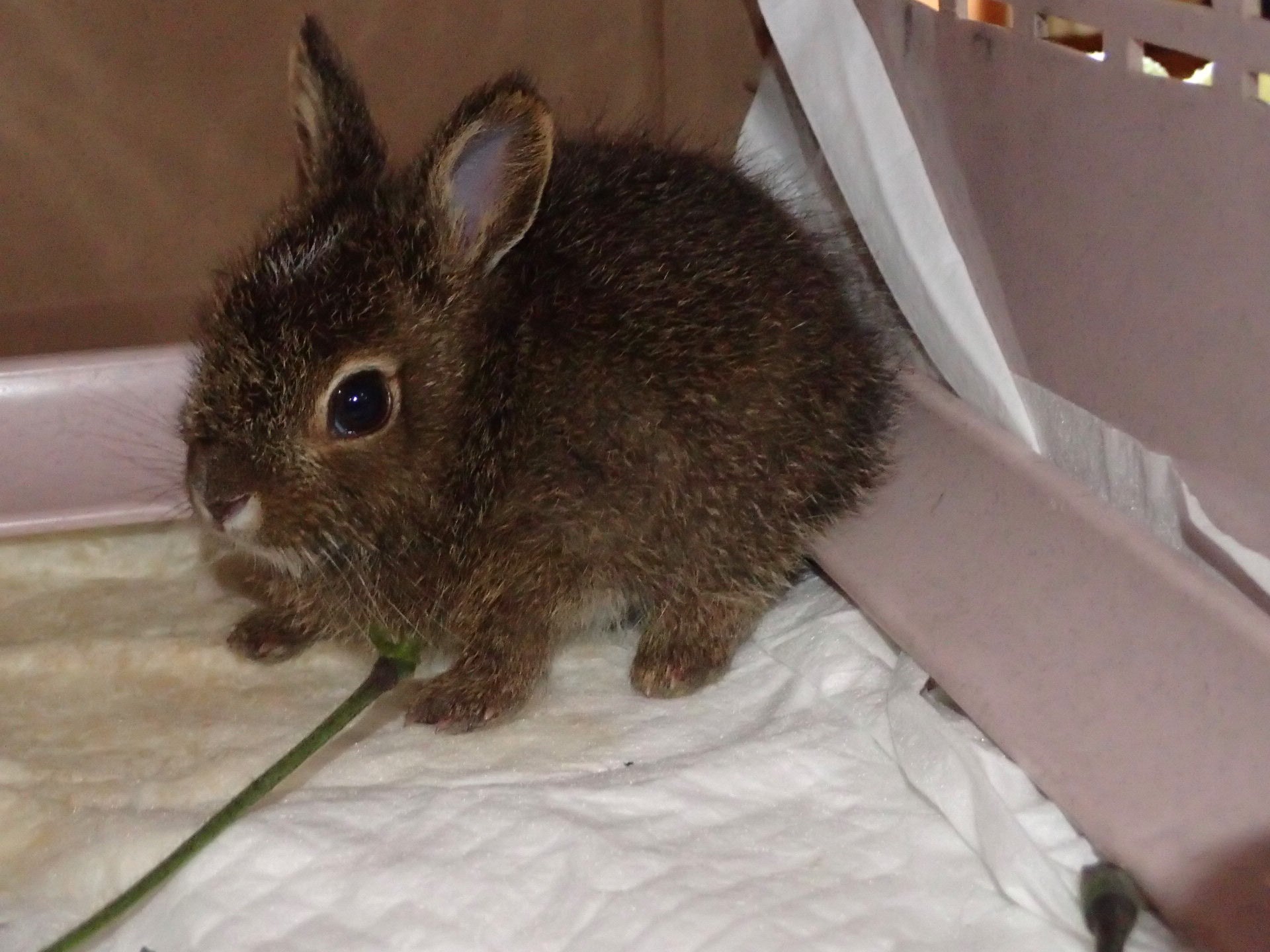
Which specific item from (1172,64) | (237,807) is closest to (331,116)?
(237,807)

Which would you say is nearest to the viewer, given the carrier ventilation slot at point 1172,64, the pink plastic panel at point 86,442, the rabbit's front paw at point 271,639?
the carrier ventilation slot at point 1172,64

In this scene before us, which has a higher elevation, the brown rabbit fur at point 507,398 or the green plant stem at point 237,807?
the brown rabbit fur at point 507,398

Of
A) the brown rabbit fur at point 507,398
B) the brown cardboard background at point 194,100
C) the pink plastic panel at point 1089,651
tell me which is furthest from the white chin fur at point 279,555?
the brown cardboard background at point 194,100

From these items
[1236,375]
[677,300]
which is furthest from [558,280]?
[1236,375]

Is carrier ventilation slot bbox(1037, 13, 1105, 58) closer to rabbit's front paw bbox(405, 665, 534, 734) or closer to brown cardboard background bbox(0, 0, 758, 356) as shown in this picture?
brown cardboard background bbox(0, 0, 758, 356)

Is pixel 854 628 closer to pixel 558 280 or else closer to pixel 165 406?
pixel 558 280

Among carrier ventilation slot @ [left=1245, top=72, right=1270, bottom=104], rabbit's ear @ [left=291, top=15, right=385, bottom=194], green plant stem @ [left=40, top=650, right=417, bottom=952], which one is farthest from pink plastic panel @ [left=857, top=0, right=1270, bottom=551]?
green plant stem @ [left=40, top=650, right=417, bottom=952]

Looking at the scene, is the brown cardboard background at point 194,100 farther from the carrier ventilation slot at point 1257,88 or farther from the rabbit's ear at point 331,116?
the carrier ventilation slot at point 1257,88
